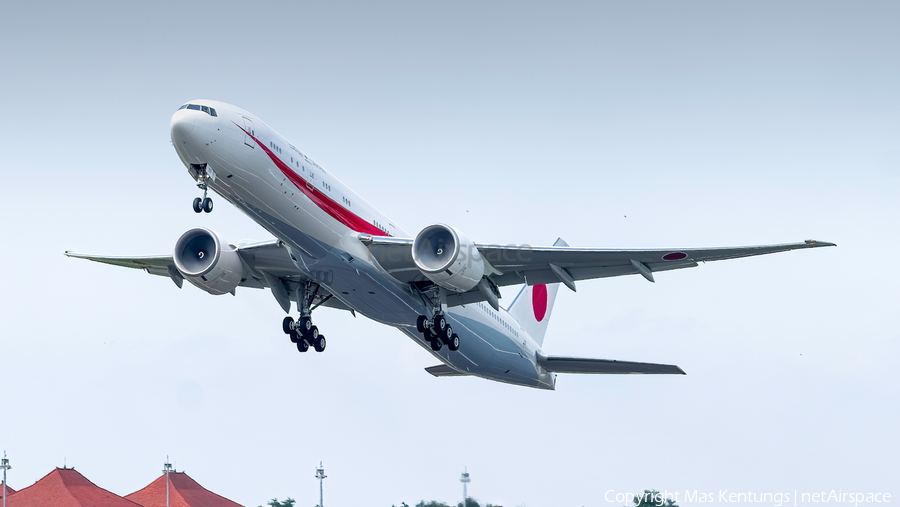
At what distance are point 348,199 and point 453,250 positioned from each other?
340 centimetres

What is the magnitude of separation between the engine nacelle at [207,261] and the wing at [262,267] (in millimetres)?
626

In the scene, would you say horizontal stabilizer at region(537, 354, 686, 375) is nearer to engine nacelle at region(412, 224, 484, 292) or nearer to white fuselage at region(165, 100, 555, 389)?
white fuselage at region(165, 100, 555, 389)

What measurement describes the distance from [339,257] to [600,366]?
12.8 m

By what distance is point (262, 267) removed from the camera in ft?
94.2

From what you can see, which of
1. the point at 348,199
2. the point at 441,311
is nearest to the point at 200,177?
the point at 348,199

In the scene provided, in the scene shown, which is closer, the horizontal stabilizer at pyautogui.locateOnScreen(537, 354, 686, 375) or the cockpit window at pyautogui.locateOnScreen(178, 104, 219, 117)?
the cockpit window at pyautogui.locateOnScreen(178, 104, 219, 117)

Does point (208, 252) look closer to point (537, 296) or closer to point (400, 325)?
point (400, 325)

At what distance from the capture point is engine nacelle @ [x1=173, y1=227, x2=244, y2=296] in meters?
27.5

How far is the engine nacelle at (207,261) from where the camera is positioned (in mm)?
27531

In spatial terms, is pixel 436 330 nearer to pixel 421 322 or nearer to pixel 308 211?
pixel 421 322

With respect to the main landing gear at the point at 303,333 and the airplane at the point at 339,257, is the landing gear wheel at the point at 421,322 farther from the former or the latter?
the main landing gear at the point at 303,333

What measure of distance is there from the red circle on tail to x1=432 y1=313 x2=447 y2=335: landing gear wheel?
40.8ft

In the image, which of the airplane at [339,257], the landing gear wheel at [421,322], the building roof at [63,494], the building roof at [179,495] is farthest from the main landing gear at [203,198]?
the building roof at [179,495]

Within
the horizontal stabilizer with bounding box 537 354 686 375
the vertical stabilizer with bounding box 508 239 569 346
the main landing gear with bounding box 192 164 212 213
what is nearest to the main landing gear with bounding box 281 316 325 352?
the main landing gear with bounding box 192 164 212 213
